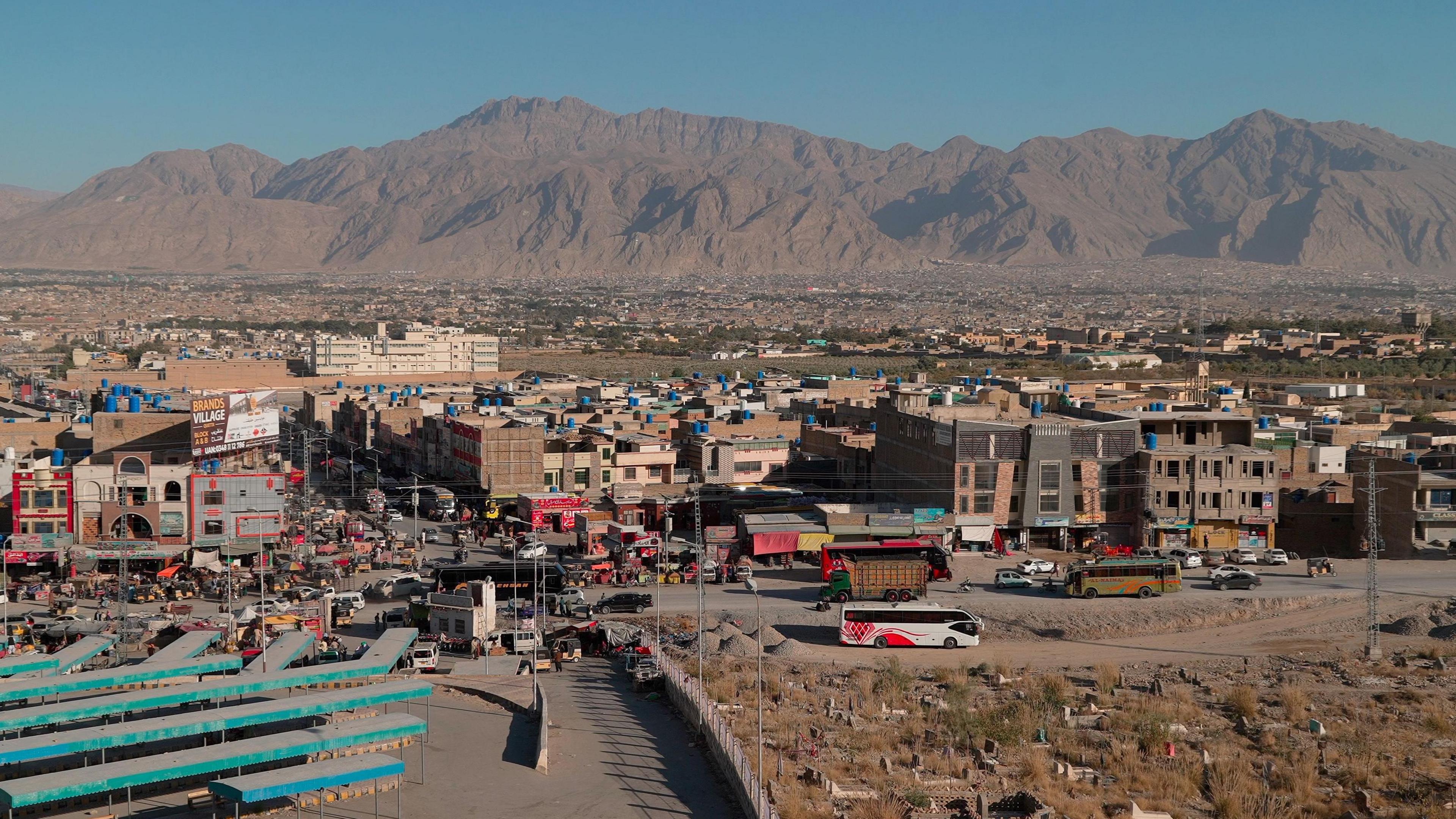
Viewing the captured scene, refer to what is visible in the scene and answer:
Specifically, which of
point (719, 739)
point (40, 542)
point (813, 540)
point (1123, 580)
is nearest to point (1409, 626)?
point (1123, 580)

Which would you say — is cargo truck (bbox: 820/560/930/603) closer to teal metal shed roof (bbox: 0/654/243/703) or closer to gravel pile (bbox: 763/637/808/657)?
gravel pile (bbox: 763/637/808/657)

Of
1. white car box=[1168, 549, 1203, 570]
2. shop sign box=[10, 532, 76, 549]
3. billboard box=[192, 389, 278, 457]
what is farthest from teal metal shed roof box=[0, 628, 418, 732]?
white car box=[1168, 549, 1203, 570]

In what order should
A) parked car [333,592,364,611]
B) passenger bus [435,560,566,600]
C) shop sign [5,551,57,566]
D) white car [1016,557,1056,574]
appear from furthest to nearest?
white car [1016,557,1056,574], shop sign [5,551,57,566], passenger bus [435,560,566,600], parked car [333,592,364,611]

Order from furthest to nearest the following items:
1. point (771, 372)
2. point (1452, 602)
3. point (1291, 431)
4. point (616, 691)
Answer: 1. point (771, 372)
2. point (1291, 431)
3. point (1452, 602)
4. point (616, 691)

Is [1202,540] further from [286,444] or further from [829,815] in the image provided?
[286,444]

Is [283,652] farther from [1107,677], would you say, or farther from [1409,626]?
[1409,626]

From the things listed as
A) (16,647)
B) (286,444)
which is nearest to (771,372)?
(286,444)
